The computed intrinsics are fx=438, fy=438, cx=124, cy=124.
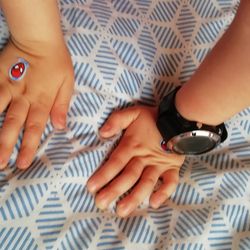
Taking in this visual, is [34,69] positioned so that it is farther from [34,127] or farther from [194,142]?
[194,142]

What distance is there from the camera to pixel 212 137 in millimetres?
601

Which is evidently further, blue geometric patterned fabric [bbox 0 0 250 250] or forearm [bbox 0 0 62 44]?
forearm [bbox 0 0 62 44]

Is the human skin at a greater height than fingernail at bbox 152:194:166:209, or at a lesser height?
greater

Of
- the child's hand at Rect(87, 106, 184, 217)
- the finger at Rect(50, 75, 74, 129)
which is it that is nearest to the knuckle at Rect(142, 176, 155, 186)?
the child's hand at Rect(87, 106, 184, 217)

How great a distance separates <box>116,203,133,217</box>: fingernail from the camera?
0.55 meters

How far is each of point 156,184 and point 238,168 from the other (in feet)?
0.38

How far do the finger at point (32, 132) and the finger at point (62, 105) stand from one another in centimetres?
1

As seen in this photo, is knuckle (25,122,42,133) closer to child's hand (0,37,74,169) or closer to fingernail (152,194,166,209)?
child's hand (0,37,74,169)

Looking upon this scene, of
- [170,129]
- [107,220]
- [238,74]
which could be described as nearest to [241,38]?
[238,74]

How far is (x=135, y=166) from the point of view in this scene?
608 mm

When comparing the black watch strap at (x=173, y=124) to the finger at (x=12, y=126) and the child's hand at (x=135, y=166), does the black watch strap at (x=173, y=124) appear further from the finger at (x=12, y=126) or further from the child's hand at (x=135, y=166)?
the finger at (x=12, y=126)

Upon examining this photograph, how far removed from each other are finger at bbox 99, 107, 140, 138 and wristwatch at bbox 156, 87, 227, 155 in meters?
0.04

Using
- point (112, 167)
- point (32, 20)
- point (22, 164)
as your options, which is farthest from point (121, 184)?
point (32, 20)

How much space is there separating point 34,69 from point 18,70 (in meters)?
0.02
